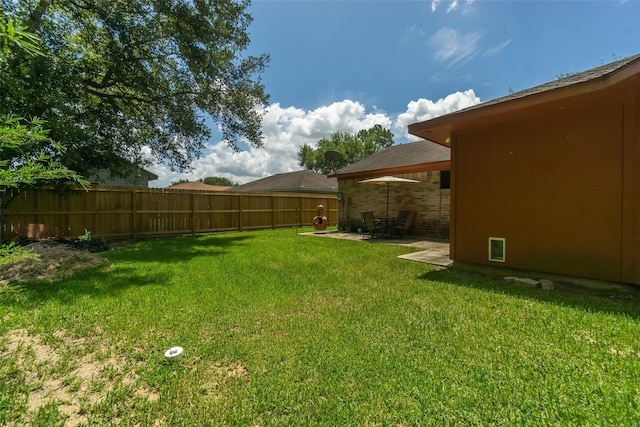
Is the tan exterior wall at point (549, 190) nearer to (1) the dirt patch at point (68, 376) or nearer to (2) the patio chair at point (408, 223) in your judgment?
(2) the patio chair at point (408, 223)

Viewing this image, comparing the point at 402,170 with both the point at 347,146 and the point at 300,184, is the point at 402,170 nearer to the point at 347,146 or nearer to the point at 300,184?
the point at 300,184

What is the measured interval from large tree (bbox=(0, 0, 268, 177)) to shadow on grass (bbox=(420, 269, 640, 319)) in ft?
28.9

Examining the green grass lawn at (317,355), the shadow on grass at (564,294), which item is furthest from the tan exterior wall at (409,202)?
the green grass lawn at (317,355)

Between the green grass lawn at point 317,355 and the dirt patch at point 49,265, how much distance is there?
0.64 meters

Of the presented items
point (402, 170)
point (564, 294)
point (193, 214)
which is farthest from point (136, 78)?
point (564, 294)

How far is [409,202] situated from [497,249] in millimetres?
5426

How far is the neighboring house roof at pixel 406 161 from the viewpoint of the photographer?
31.2ft

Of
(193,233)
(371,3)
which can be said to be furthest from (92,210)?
(371,3)

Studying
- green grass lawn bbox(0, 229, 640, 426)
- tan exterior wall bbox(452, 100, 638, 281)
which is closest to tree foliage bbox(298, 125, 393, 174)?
tan exterior wall bbox(452, 100, 638, 281)

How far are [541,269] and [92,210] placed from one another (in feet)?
37.8

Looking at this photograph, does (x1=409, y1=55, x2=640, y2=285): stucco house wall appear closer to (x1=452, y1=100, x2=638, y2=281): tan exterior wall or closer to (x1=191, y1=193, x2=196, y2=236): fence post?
(x1=452, y1=100, x2=638, y2=281): tan exterior wall

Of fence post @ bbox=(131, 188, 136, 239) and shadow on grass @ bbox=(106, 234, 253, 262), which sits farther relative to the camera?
fence post @ bbox=(131, 188, 136, 239)

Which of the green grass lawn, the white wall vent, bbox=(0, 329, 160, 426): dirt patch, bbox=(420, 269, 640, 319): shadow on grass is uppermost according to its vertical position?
the white wall vent

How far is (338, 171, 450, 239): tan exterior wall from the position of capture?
937 centimetres
